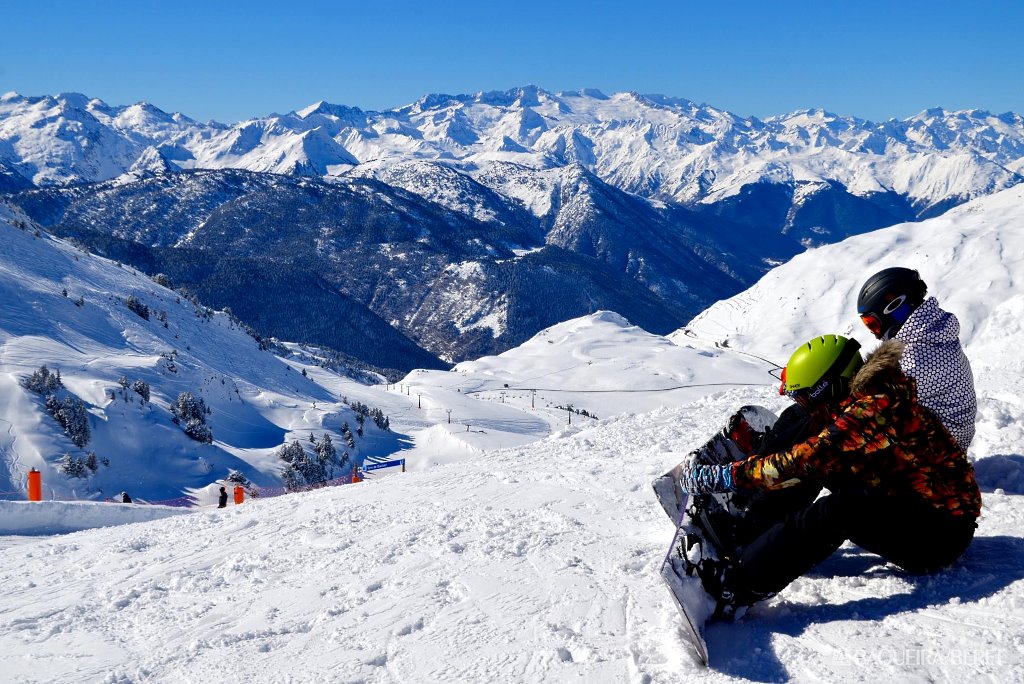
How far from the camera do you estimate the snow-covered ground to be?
4.49 meters

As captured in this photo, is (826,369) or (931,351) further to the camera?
(931,351)

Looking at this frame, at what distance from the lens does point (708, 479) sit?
4.89m

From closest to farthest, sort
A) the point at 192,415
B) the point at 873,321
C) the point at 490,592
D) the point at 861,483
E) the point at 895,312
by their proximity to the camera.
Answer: the point at 861,483, the point at 490,592, the point at 895,312, the point at 873,321, the point at 192,415

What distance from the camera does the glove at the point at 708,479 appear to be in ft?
15.7

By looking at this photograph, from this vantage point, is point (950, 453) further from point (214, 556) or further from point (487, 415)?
point (487, 415)

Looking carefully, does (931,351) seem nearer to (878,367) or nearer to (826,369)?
(826,369)

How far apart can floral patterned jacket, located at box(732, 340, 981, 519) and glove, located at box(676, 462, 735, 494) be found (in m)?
0.18

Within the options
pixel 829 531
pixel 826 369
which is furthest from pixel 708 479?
pixel 826 369

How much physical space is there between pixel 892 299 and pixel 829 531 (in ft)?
8.19

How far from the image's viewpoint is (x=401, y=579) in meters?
6.50

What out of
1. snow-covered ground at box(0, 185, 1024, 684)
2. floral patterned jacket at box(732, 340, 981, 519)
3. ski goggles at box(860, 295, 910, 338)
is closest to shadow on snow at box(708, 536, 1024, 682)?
snow-covered ground at box(0, 185, 1024, 684)

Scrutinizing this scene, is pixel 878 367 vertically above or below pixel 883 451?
above

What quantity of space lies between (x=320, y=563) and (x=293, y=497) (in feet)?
14.0

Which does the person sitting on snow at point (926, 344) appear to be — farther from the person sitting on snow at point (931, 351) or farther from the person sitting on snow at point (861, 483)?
the person sitting on snow at point (861, 483)
